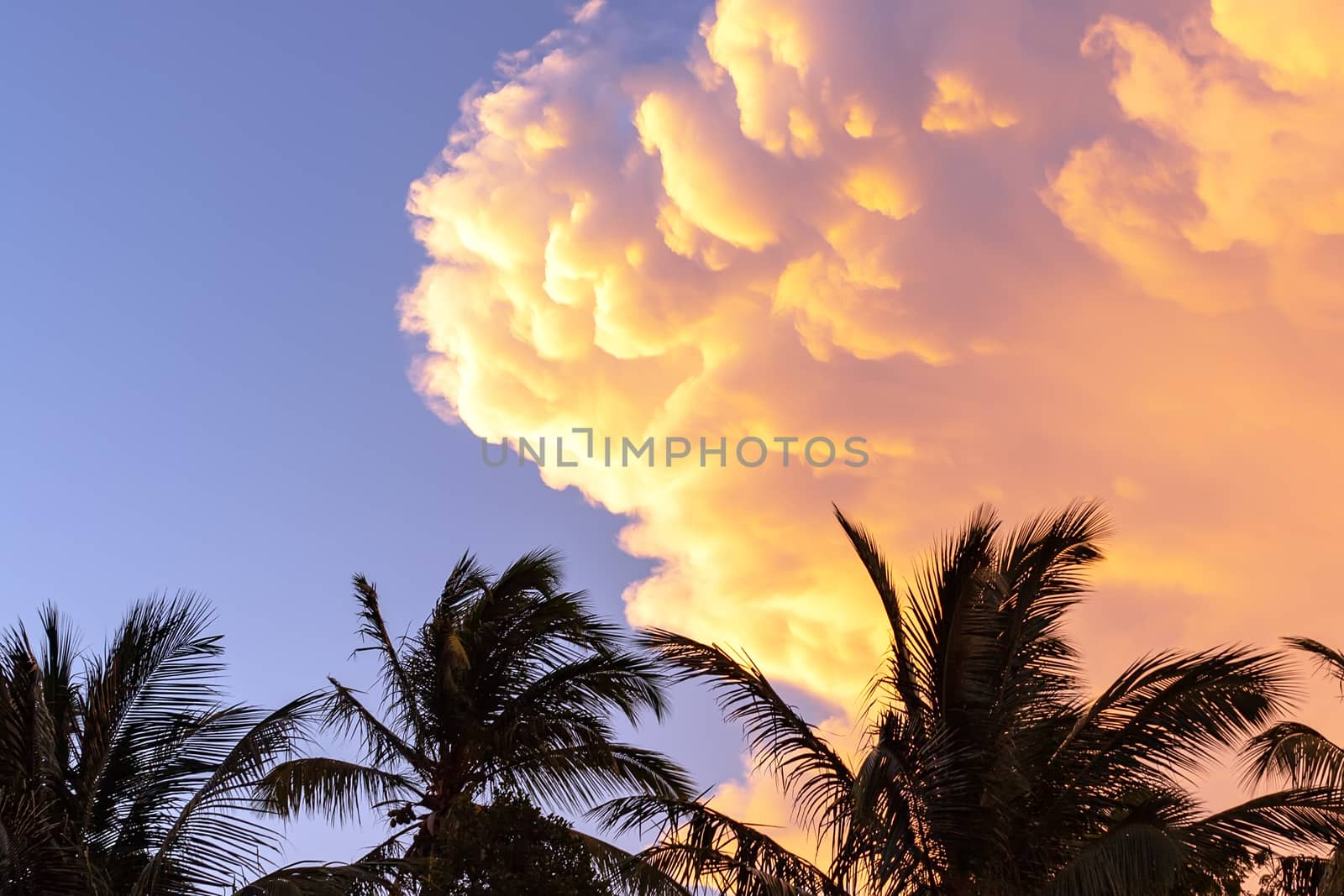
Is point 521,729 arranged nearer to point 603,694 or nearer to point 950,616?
point 603,694

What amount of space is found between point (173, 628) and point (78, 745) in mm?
1600

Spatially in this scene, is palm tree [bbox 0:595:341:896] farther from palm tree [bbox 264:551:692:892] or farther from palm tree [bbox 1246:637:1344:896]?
palm tree [bbox 1246:637:1344:896]

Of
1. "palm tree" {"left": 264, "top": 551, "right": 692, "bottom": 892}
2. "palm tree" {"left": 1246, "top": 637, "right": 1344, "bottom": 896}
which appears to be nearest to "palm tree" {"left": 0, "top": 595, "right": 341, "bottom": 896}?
"palm tree" {"left": 264, "top": 551, "right": 692, "bottom": 892}

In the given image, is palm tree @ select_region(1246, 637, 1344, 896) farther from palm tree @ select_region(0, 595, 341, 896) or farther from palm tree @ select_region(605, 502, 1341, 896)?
palm tree @ select_region(0, 595, 341, 896)

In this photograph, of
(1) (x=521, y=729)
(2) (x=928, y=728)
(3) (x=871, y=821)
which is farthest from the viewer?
(1) (x=521, y=729)

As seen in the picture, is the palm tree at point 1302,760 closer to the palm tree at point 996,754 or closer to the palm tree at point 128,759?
the palm tree at point 996,754

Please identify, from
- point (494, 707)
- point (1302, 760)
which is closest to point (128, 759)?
point (494, 707)

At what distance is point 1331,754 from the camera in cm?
1529

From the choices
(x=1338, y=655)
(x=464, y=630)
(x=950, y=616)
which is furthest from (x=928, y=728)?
(x=464, y=630)

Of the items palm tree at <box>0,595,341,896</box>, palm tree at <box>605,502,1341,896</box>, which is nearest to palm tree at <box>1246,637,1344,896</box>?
palm tree at <box>605,502,1341,896</box>

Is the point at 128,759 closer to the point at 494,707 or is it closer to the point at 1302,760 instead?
the point at 494,707

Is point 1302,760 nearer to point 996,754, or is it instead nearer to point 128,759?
point 996,754

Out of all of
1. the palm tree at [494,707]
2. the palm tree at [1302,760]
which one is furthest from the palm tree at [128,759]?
the palm tree at [1302,760]

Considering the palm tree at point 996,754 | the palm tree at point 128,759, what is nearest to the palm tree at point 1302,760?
the palm tree at point 996,754
